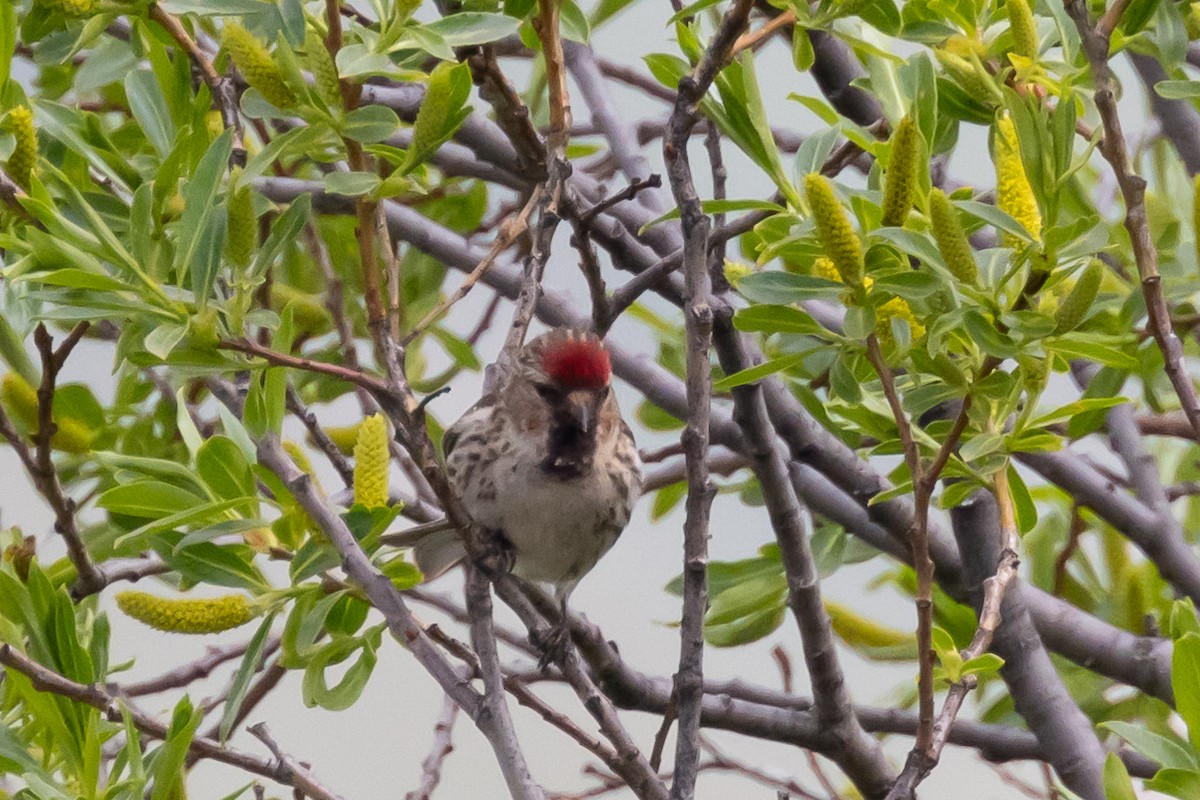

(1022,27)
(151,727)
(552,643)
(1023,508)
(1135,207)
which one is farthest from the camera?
(552,643)

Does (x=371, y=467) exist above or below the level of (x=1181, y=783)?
above

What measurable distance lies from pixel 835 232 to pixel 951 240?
0.47 feet

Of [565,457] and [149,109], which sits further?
[565,457]

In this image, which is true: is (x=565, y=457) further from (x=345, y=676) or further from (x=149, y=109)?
(x=149, y=109)

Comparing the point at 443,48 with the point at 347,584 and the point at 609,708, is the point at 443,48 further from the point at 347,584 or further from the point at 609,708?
the point at 609,708

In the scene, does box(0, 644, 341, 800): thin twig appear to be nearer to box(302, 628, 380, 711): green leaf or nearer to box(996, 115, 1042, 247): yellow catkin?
box(302, 628, 380, 711): green leaf

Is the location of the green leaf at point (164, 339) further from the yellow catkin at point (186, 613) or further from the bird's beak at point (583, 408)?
the bird's beak at point (583, 408)

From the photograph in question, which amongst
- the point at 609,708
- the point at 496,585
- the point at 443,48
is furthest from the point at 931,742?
the point at 443,48

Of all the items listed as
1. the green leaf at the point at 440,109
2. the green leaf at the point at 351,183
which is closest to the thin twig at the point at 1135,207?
the green leaf at the point at 440,109

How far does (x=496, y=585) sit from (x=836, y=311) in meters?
1.34

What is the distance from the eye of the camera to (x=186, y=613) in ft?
6.36

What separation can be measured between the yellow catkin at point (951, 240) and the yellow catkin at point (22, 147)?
1.11m

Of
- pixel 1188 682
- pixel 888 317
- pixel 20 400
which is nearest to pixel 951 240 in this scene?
pixel 888 317

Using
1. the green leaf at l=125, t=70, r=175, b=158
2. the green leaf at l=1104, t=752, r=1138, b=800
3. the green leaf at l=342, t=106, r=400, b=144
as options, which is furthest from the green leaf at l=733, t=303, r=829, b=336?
the green leaf at l=125, t=70, r=175, b=158
